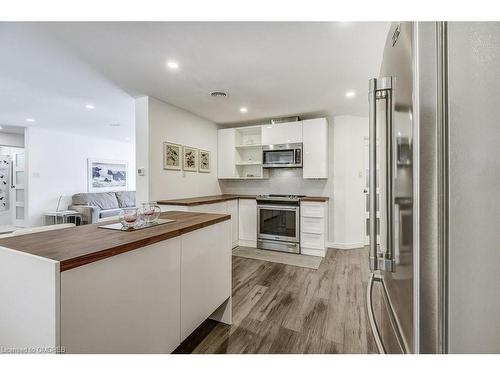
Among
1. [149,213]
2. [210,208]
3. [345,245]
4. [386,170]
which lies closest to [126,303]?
[149,213]

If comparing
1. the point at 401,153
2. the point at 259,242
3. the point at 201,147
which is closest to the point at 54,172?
the point at 201,147

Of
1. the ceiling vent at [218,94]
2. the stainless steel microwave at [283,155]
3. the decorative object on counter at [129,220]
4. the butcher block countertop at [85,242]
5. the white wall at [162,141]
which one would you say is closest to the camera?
the butcher block countertop at [85,242]

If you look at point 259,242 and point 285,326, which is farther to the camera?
point 259,242

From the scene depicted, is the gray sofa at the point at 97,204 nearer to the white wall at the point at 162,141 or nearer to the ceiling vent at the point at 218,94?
the white wall at the point at 162,141

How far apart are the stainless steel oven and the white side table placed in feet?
13.9

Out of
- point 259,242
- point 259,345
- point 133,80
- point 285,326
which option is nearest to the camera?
point 259,345

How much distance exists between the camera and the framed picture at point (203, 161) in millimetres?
4164

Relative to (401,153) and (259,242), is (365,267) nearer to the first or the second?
(259,242)

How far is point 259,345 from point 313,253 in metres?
2.25

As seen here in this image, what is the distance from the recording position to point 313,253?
3.67 m

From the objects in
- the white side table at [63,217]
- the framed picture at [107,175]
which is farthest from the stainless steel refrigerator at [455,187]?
the framed picture at [107,175]

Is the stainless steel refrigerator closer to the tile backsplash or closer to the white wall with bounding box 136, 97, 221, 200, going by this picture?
the white wall with bounding box 136, 97, 221, 200

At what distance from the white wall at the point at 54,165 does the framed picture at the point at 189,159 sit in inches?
157

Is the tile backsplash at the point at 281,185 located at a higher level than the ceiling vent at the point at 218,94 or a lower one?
lower
